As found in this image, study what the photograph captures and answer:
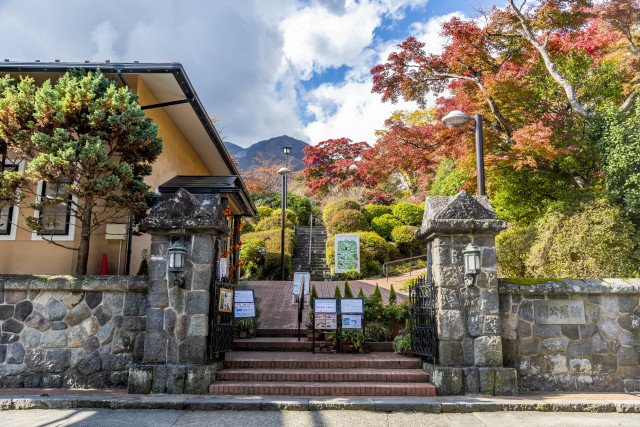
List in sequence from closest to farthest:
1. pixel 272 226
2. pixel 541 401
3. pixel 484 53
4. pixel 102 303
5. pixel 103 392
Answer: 1. pixel 541 401
2. pixel 103 392
3. pixel 102 303
4. pixel 484 53
5. pixel 272 226

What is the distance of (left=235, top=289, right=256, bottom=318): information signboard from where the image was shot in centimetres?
770

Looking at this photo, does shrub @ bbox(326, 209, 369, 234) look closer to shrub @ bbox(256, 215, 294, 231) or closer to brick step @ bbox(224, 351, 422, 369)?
shrub @ bbox(256, 215, 294, 231)

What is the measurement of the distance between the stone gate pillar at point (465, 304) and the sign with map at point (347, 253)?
308 inches

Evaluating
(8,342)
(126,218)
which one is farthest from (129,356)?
(126,218)

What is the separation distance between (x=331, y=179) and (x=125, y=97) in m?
21.1

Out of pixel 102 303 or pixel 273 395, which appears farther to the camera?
pixel 102 303

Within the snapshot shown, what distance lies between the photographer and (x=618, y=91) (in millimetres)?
10992

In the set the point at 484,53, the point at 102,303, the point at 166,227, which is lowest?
the point at 102,303

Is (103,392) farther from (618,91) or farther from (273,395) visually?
(618,91)

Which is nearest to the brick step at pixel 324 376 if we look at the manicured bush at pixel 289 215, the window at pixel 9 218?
the window at pixel 9 218

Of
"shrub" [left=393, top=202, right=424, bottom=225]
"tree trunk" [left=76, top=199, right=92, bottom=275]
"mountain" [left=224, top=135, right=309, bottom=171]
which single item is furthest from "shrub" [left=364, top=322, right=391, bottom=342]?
"mountain" [left=224, top=135, right=309, bottom=171]

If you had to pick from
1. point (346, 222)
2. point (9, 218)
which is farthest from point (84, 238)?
point (346, 222)

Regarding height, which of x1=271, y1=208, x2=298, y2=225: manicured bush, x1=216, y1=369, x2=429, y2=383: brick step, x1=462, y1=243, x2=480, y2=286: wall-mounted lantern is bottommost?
x1=216, y1=369, x2=429, y2=383: brick step

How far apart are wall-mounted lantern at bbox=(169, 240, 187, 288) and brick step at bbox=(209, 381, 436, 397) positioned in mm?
1586
